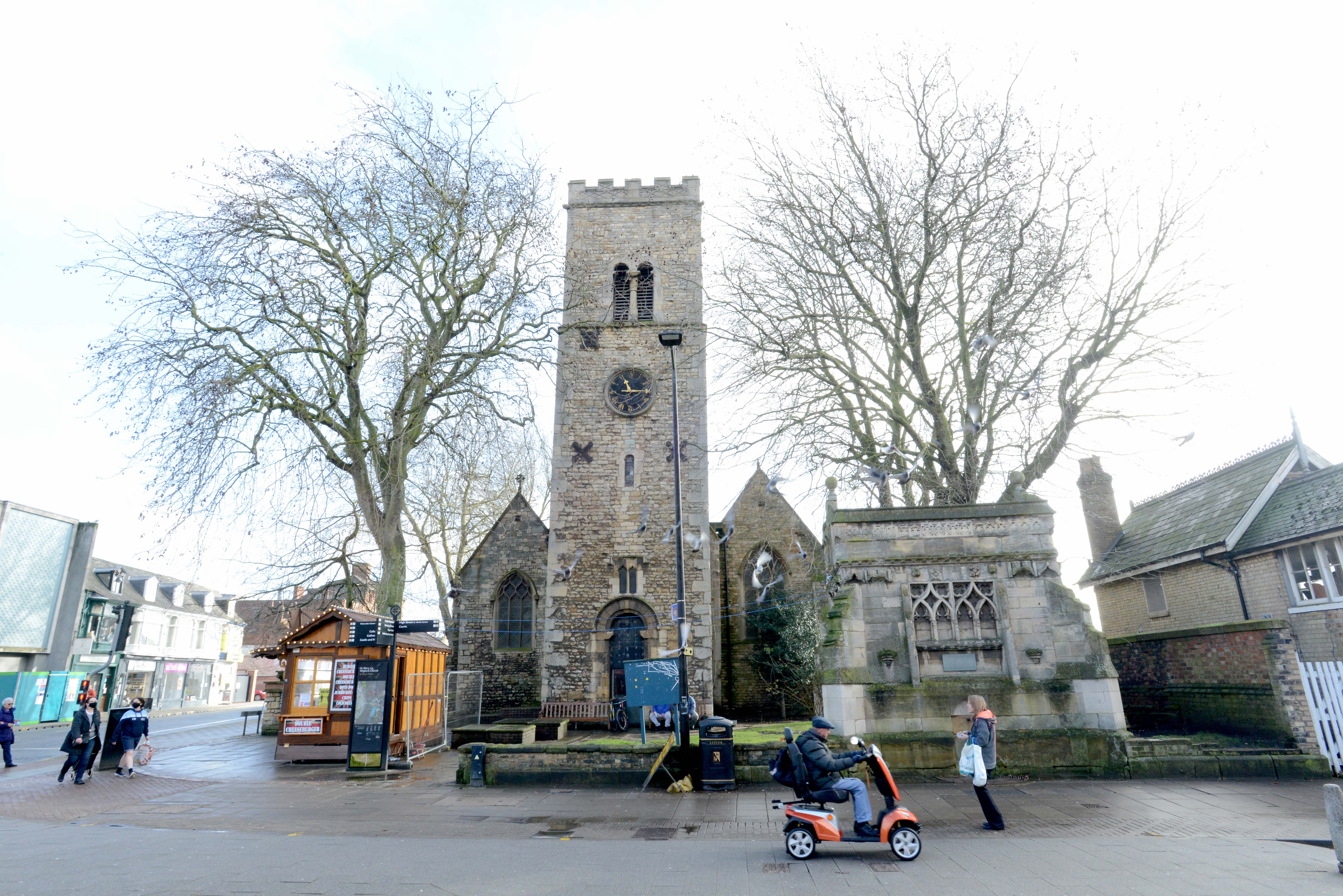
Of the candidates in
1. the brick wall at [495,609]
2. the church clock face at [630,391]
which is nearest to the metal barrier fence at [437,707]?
the brick wall at [495,609]

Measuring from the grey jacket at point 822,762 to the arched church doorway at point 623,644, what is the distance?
46.9ft

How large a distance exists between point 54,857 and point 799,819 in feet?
24.0

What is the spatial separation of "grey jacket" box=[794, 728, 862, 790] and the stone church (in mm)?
12698

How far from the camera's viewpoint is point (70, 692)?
27.7 meters

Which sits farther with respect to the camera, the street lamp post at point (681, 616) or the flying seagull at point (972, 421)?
the flying seagull at point (972, 421)

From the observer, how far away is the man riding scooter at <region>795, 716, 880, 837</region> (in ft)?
22.4

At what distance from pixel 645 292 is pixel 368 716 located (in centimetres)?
1617

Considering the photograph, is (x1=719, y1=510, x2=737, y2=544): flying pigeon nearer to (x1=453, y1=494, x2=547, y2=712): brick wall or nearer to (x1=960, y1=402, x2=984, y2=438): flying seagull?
(x1=453, y1=494, x2=547, y2=712): brick wall

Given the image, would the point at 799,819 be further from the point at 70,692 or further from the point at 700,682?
the point at 70,692

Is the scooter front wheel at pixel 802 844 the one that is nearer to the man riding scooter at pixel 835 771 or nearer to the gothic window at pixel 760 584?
the man riding scooter at pixel 835 771

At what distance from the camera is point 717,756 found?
10.4m

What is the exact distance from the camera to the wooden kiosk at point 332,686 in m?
15.1

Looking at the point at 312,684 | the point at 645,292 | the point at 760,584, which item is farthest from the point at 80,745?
the point at 645,292

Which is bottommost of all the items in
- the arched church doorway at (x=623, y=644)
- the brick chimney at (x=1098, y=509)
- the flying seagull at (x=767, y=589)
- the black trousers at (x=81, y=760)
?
the black trousers at (x=81, y=760)
